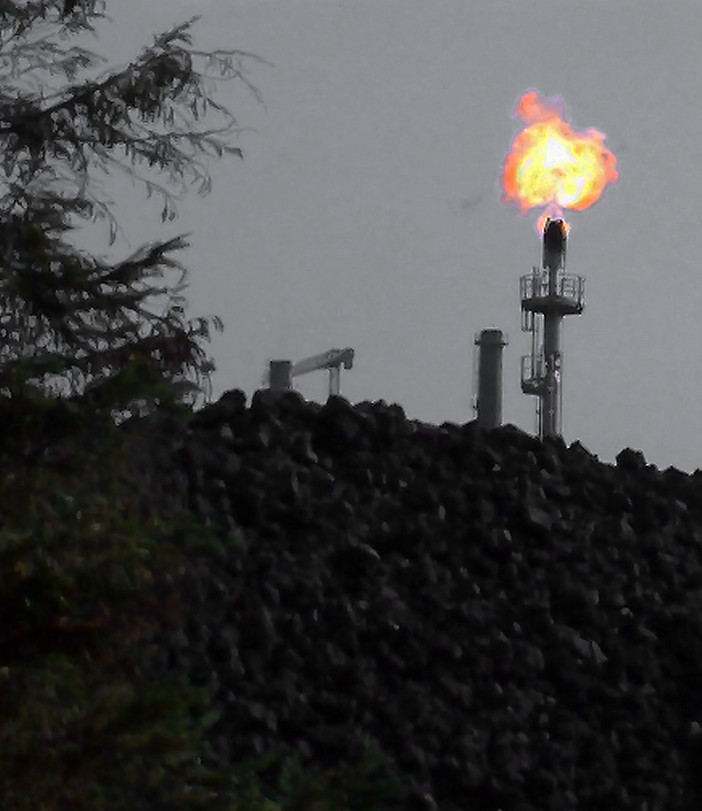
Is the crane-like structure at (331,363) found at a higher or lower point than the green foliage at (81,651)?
higher

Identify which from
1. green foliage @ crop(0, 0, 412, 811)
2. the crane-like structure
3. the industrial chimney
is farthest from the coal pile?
the crane-like structure

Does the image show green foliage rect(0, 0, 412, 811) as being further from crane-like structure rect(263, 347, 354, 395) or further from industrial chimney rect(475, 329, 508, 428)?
crane-like structure rect(263, 347, 354, 395)

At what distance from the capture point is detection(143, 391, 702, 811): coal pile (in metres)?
5.54

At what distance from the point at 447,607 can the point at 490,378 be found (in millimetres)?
7385

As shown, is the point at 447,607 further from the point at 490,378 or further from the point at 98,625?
the point at 490,378

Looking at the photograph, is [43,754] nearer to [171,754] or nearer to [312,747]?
[171,754]

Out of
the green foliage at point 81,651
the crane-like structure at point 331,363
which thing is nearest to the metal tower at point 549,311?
the crane-like structure at point 331,363

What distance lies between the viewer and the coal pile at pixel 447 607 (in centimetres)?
554

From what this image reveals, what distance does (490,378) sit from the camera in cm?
1329

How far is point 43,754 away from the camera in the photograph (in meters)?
4.11

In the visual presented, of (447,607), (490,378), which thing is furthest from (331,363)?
(447,607)

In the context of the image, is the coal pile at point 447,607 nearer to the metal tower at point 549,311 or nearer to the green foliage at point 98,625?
the green foliage at point 98,625

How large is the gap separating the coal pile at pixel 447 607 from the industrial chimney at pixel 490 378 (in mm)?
5157

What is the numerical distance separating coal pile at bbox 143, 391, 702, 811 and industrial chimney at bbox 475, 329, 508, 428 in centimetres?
516
